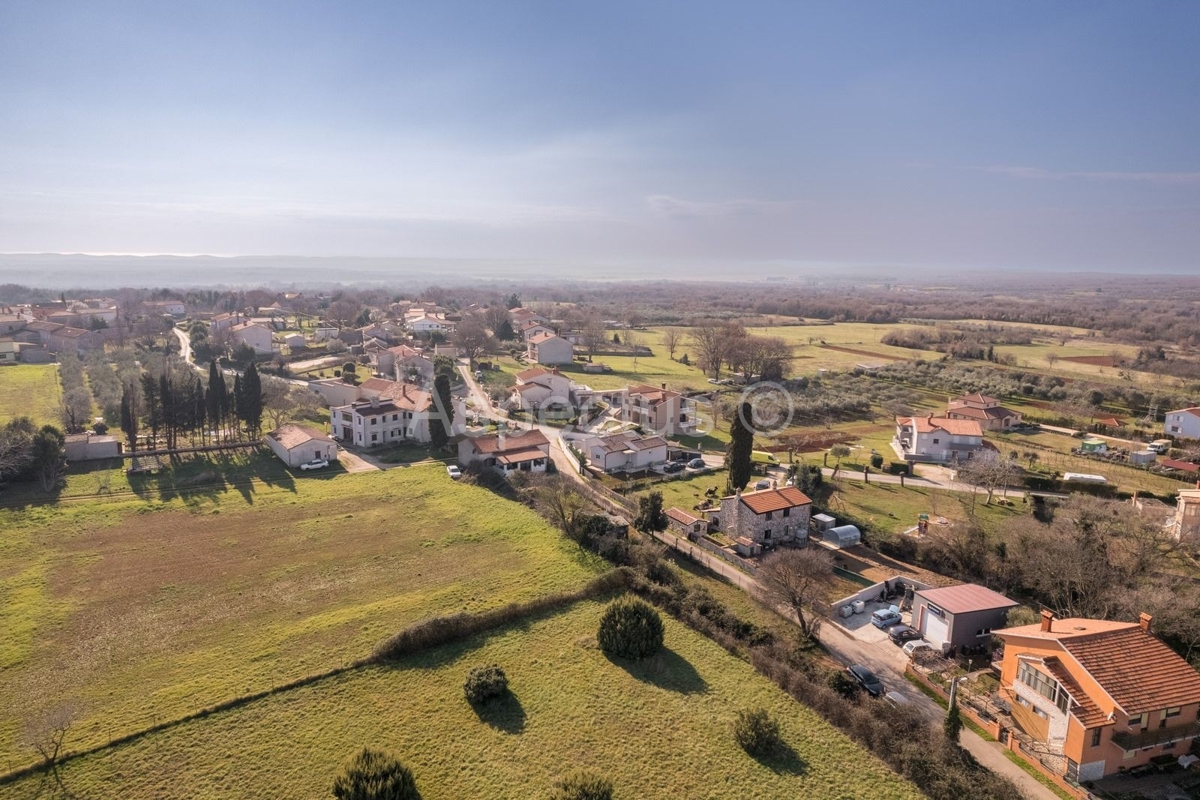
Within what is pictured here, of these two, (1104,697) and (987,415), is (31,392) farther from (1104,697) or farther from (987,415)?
(987,415)

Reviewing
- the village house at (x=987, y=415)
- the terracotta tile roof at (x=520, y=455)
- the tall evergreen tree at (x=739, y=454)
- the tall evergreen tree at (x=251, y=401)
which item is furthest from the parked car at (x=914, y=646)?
the tall evergreen tree at (x=251, y=401)

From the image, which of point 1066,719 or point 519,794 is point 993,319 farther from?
point 519,794

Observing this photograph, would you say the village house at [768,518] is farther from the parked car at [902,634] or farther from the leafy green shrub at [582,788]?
the leafy green shrub at [582,788]

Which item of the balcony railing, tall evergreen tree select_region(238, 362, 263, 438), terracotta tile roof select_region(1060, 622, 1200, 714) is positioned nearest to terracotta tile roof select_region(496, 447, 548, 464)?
tall evergreen tree select_region(238, 362, 263, 438)

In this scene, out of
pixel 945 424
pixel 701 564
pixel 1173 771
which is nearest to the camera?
pixel 1173 771

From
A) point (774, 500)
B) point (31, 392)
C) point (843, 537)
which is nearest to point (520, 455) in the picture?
point (774, 500)

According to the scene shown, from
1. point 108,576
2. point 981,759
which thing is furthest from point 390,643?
point 981,759

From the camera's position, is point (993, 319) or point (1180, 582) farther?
point (993, 319)

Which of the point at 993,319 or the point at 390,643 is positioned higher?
the point at 993,319
